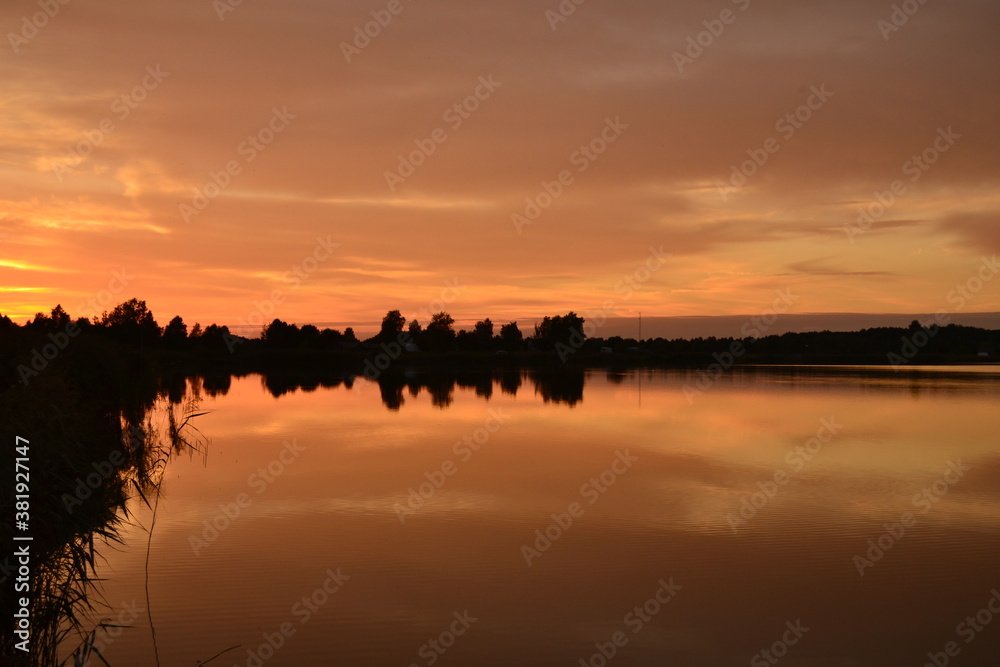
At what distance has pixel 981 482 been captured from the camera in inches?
673

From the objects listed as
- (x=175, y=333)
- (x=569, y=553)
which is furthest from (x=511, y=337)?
(x=569, y=553)

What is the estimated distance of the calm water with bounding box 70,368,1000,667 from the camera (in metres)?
8.55

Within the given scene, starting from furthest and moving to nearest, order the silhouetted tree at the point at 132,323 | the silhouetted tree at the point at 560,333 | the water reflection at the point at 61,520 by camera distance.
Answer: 1. the silhouetted tree at the point at 560,333
2. the silhouetted tree at the point at 132,323
3. the water reflection at the point at 61,520

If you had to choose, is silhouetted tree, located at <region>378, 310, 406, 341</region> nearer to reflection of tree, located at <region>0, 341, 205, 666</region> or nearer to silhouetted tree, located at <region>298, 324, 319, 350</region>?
silhouetted tree, located at <region>298, 324, 319, 350</region>

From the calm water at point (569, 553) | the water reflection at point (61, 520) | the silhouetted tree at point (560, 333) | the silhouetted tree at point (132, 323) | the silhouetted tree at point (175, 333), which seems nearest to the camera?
the water reflection at point (61, 520)

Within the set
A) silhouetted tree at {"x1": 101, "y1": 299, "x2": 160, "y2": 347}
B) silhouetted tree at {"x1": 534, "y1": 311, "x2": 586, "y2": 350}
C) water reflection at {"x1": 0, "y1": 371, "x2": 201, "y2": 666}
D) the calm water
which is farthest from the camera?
silhouetted tree at {"x1": 534, "y1": 311, "x2": 586, "y2": 350}

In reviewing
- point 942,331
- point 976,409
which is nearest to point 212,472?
point 976,409

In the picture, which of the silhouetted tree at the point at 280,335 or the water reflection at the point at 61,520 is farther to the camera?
the silhouetted tree at the point at 280,335

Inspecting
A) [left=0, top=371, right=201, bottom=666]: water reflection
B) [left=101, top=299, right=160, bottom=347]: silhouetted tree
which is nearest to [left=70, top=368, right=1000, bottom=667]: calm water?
[left=0, top=371, right=201, bottom=666]: water reflection

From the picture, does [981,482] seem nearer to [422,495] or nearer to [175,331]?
[422,495]

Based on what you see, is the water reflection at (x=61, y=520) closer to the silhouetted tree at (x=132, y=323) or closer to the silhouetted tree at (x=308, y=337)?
the silhouetted tree at (x=132, y=323)

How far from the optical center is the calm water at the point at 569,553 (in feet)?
28.0

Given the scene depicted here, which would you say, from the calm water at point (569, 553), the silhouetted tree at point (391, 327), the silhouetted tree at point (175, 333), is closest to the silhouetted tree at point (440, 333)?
the silhouetted tree at point (391, 327)

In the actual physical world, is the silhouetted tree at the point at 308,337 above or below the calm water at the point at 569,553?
above
